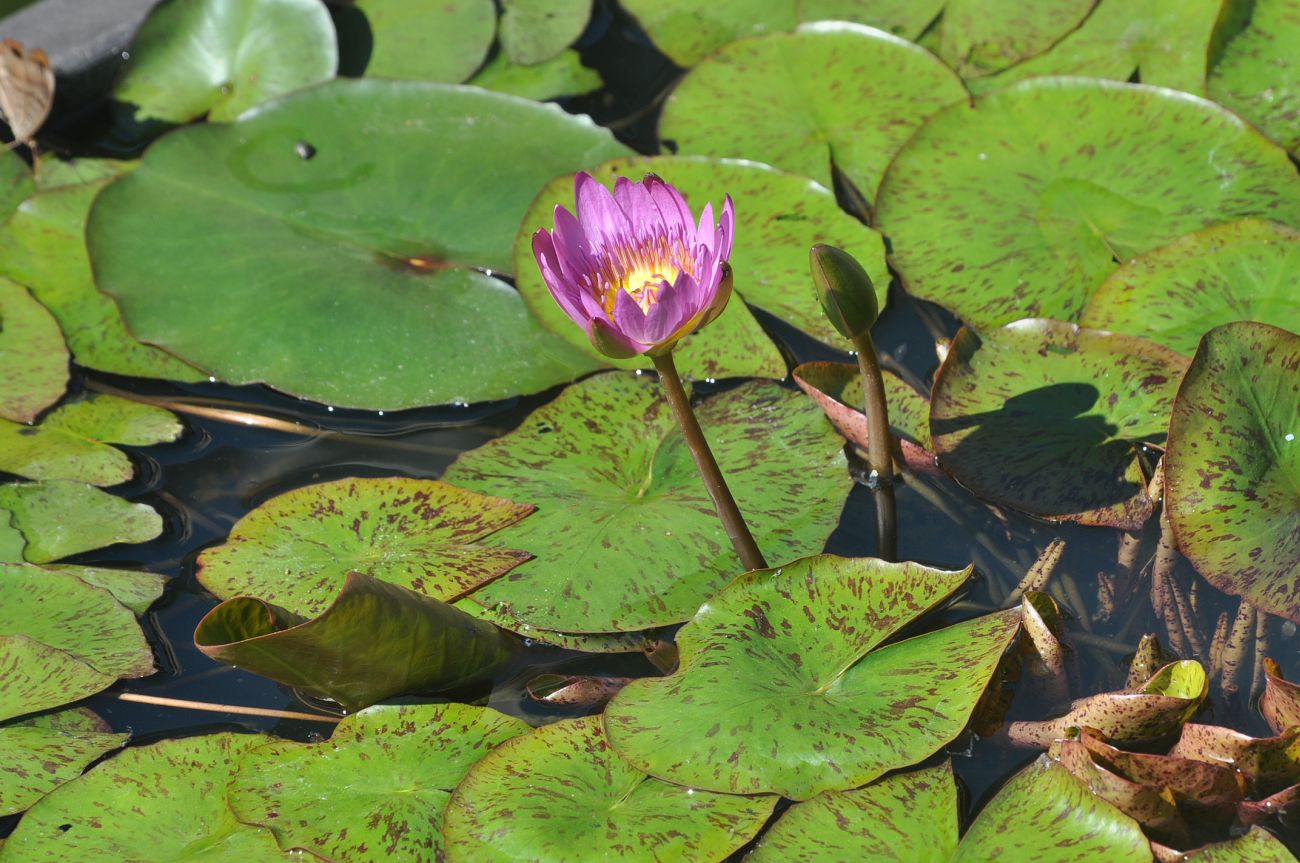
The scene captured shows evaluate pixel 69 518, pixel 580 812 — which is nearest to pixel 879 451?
pixel 580 812

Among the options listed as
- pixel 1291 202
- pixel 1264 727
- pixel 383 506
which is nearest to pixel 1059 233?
pixel 1291 202

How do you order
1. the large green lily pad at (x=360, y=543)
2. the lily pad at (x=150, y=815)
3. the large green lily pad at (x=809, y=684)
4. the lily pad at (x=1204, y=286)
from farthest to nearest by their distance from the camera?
the lily pad at (x=1204, y=286), the large green lily pad at (x=360, y=543), the lily pad at (x=150, y=815), the large green lily pad at (x=809, y=684)

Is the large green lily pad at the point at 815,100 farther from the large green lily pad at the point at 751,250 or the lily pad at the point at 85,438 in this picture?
the lily pad at the point at 85,438

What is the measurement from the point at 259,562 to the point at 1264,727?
65.5 inches

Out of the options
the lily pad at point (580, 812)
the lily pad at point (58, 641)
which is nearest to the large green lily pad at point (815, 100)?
the lily pad at point (580, 812)

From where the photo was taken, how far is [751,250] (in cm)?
235

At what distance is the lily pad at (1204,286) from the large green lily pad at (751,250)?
46cm

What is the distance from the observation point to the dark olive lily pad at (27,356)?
2.29 meters

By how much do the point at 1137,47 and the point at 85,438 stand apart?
2.54 m

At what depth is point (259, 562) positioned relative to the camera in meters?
1.93

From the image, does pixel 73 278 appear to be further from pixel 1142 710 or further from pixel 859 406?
pixel 1142 710

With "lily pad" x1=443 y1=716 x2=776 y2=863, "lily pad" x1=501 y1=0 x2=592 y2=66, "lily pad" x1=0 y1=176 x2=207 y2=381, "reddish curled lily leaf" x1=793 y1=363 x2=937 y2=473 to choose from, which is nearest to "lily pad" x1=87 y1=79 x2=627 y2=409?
"lily pad" x1=0 y1=176 x2=207 y2=381

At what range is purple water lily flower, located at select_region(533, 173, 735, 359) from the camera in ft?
4.46

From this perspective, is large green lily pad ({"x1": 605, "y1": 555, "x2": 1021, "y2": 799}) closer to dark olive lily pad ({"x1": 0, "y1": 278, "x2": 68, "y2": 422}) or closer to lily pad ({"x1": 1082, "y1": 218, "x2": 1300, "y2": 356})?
lily pad ({"x1": 1082, "y1": 218, "x2": 1300, "y2": 356})
